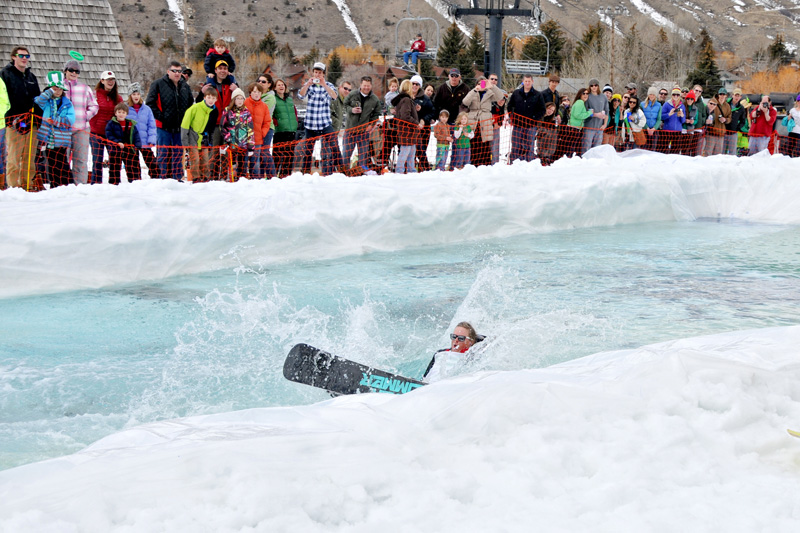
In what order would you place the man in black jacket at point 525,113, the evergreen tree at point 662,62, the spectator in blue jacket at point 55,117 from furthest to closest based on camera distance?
the evergreen tree at point 662,62 → the man in black jacket at point 525,113 → the spectator in blue jacket at point 55,117

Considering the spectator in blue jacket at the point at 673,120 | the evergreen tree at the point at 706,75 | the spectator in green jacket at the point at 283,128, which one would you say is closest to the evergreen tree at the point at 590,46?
the evergreen tree at the point at 706,75

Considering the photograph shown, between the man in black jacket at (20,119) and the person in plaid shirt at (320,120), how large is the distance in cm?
325

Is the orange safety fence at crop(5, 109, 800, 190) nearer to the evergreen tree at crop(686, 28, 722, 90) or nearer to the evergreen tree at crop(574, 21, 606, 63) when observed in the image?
the evergreen tree at crop(686, 28, 722, 90)

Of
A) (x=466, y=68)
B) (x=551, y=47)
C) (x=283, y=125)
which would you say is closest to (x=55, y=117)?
(x=283, y=125)

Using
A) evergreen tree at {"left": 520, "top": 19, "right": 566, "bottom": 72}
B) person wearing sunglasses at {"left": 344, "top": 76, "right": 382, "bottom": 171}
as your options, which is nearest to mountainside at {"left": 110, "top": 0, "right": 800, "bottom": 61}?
evergreen tree at {"left": 520, "top": 19, "right": 566, "bottom": 72}

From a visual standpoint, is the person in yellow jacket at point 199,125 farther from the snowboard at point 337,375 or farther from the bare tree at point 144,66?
the bare tree at point 144,66

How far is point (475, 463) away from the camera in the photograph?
10.2 ft

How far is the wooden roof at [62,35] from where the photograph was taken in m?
19.4

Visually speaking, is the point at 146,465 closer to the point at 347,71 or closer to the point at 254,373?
the point at 254,373

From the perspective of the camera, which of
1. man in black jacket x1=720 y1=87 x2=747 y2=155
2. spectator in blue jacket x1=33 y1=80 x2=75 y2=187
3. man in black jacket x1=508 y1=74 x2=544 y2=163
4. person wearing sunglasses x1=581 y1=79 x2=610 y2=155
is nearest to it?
spectator in blue jacket x1=33 y1=80 x2=75 y2=187

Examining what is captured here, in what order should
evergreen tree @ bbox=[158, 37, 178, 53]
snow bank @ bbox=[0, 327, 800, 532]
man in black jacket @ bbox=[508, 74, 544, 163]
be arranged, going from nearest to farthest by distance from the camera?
1. snow bank @ bbox=[0, 327, 800, 532]
2. man in black jacket @ bbox=[508, 74, 544, 163]
3. evergreen tree @ bbox=[158, 37, 178, 53]

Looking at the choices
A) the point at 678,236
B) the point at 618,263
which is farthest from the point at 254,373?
the point at 678,236

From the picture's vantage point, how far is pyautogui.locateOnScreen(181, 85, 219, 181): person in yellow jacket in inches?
399

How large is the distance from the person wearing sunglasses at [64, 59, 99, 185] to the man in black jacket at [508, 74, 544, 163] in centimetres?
623
